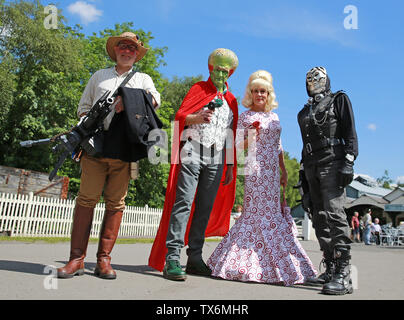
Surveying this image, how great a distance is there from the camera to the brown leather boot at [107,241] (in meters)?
3.40

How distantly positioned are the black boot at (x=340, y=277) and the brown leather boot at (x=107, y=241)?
1883 millimetres

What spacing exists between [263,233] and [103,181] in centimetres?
176

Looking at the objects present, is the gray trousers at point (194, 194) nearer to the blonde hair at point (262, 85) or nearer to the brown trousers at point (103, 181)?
the brown trousers at point (103, 181)

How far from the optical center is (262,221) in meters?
4.17

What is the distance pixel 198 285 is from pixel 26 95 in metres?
19.9

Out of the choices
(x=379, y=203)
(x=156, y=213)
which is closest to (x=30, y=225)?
(x=156, y=213)

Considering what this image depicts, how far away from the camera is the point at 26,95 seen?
2027cm

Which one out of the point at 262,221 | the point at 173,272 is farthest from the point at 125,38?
the point at 262,221

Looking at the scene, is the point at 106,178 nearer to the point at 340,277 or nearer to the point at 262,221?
the point at 262,221

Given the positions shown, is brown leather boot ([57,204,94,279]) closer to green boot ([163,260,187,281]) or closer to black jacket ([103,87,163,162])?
black jacket ([103,87,163,162])

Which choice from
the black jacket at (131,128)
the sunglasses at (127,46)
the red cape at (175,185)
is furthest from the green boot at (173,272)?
the sunglasses at (127,46)

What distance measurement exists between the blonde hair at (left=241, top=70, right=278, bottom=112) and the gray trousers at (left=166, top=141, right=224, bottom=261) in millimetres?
869

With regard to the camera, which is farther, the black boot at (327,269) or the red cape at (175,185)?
the red cape at (175,185)

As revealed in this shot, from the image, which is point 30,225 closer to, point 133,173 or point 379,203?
point 133,173
